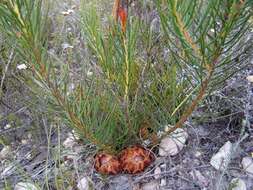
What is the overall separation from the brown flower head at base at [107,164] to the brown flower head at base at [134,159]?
20 millimetres

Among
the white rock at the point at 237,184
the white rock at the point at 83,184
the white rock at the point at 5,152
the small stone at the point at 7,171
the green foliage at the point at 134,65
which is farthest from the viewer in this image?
the white rock at the point at 5,152

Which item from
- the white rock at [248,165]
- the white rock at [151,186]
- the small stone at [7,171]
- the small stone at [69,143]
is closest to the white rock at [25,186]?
the small stone at [7,171]

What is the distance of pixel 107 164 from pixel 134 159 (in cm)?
8

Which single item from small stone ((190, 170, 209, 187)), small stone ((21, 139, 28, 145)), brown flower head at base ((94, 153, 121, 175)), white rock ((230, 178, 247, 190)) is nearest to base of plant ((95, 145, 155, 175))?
brown flower head at base ((94, 153, 121, 175))

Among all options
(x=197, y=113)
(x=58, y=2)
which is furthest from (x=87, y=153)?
(x=58, y=2)

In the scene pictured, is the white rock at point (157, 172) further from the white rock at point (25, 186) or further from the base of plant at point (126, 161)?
the white rock at point (25, 186)

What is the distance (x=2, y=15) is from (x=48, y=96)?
296 mm

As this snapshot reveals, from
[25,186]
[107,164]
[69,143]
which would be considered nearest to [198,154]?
[107,164]

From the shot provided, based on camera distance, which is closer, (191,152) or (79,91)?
(79,91)

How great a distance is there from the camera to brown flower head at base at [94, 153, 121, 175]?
41.4 inches

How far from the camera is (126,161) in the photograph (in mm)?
1054

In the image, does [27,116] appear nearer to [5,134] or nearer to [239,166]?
[5,134]

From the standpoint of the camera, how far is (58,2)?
6.26 ft

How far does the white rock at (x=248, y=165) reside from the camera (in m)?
1.02
